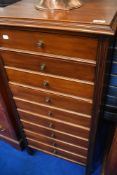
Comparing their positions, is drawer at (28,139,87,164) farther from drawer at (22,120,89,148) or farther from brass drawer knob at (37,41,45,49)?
brass drawer knob at (37,41,45,49)

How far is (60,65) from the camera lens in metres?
0.80

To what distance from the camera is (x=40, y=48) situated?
79cm

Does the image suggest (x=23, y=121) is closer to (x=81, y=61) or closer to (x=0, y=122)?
(x=0, y=122)

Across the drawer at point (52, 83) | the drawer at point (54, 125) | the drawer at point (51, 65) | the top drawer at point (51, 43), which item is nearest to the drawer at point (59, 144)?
the drawer at point (54, 125)

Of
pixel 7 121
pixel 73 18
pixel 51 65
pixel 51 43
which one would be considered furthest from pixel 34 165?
pixel 73 18

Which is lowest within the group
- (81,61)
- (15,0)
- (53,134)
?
(53,134)

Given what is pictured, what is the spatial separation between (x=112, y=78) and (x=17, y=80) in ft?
2.56

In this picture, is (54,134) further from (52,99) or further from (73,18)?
(73,18)

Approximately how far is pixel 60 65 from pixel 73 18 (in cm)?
20

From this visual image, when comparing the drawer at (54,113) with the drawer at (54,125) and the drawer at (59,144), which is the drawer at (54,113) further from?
the drawer at (59,144)

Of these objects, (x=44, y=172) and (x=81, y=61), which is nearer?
(x=81, y=61)

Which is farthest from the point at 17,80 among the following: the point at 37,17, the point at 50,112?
the point at 37,17

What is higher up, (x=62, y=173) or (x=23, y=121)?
(x=23, y=121)

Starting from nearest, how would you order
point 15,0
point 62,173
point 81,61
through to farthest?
point 81,61 < point 15,0 < point 62,173
